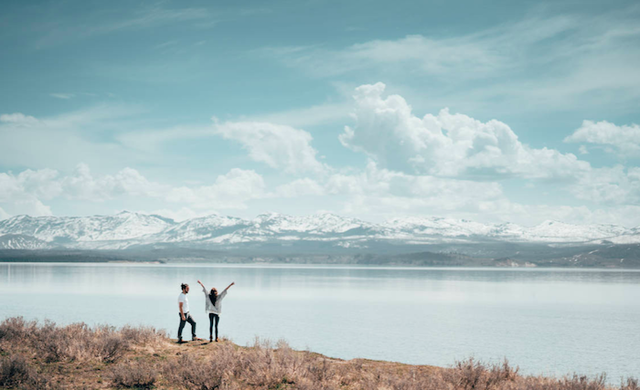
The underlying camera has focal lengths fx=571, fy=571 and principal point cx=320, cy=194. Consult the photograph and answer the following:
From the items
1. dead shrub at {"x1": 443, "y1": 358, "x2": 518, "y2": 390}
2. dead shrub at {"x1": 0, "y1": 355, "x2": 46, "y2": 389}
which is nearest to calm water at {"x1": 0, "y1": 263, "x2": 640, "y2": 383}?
dead shrub at {"x1": 443, "y1": 358, "x2": 518, "y2": 390}

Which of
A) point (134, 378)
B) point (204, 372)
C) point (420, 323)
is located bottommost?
point (420, 323)

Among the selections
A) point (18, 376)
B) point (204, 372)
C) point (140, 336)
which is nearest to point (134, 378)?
point (204, 372)

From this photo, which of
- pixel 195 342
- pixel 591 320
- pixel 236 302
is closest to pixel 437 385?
pixel 195 342

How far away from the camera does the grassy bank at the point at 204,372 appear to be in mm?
15633

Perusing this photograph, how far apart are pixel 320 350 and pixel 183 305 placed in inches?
462

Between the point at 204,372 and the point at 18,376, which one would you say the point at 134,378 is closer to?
the point at 204,372

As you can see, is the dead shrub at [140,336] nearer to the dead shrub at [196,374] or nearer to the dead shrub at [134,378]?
the dead shrub at [196,374]

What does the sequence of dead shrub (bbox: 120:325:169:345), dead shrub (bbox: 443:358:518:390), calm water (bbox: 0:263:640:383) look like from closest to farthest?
1. dead shrub (bbox: 443:358:518:390)
2. dead shrub (bbox: 120:325:169:345)
3. calm water (bbox: 0:263:640:383)

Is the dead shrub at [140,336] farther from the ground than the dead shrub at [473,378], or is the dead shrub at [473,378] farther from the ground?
the dead shrub at [140,336]

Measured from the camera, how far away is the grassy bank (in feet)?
51.3

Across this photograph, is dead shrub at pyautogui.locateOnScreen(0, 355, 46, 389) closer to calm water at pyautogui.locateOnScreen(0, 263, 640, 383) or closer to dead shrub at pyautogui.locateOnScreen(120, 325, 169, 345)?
dead shrub at pyautogui.locateOnScreen(120, 325, 169, 345)

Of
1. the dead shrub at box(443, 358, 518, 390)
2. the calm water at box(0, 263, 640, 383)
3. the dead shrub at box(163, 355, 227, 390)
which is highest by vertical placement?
the dead shrub at box(163, 355, 227, 390)

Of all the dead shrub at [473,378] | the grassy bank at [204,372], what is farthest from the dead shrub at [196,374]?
the dead shrub at [473,378]

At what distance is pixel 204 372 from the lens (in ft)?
52.9
